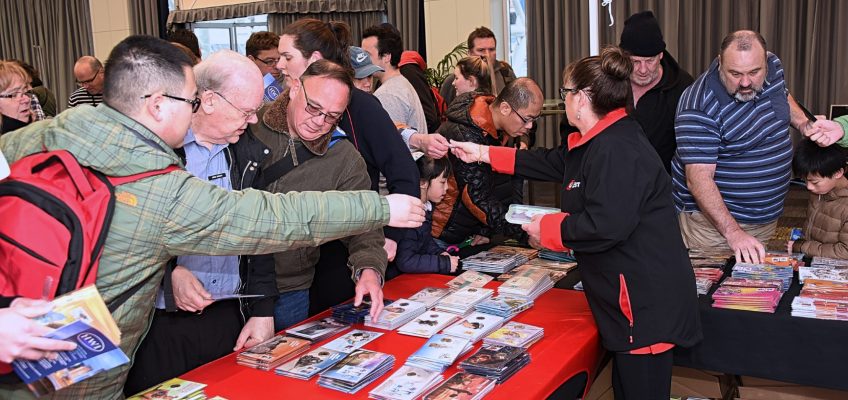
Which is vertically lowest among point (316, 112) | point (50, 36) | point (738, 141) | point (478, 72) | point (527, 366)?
point (527, 366)

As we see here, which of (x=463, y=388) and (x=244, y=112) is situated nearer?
(x=463, y=388)

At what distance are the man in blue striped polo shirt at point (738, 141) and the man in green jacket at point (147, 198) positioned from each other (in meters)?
1.99

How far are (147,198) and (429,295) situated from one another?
4.49 ft

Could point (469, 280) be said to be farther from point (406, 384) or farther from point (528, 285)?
point (406, 384)

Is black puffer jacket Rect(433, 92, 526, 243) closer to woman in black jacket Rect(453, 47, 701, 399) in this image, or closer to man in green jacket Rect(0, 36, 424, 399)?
woman in black jacket Rect(453, 47, 701, 399)

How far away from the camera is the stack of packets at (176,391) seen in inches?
71.5

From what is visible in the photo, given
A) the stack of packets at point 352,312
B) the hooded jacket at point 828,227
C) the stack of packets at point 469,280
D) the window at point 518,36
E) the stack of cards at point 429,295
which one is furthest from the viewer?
the window at point 518,36

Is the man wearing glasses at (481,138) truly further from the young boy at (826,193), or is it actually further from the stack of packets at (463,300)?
the young boy at (826,193)

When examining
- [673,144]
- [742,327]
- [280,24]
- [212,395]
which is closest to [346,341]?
[212,395]

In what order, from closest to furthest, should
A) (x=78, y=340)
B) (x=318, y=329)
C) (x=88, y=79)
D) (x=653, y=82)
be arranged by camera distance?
(x=78, y=340) → (x=318, y=329) → (x=653, y=82) → (x=88, y=79)

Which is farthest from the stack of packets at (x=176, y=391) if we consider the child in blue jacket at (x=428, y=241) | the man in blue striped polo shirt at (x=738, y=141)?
the man in blue striped polo shirt at (x=738, y=141)

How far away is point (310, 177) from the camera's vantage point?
7.54 feet

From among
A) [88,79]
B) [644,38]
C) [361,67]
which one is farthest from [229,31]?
[644,38]

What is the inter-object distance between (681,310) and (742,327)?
34cm
